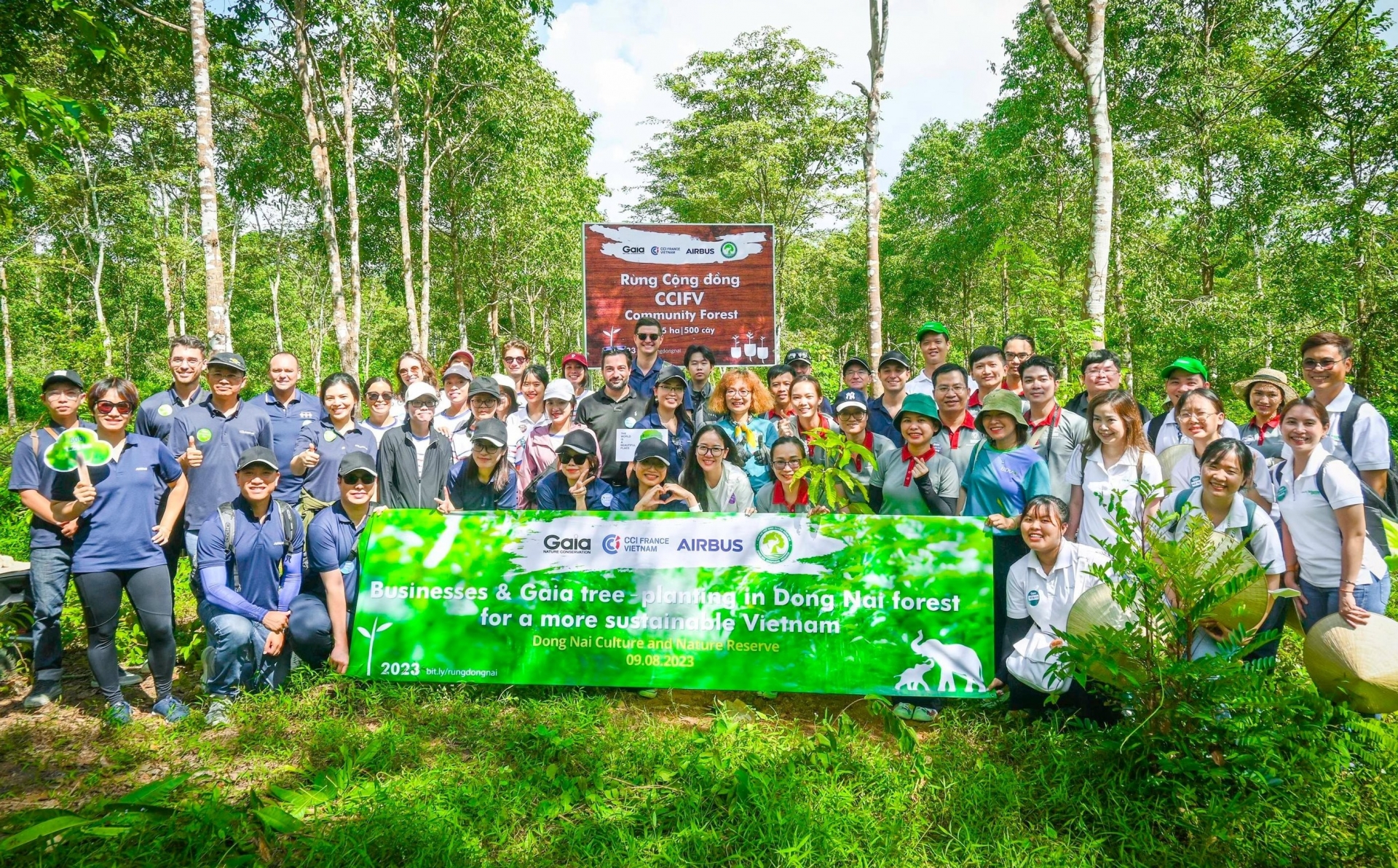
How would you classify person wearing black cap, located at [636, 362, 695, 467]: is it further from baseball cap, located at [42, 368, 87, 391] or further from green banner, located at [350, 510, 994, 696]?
baseball cap, located at [42, 368, 87, 391]

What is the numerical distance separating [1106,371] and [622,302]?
18.2ft

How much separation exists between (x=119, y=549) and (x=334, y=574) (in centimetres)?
119

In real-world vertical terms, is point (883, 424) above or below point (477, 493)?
above

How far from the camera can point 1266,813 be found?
10.4 ft

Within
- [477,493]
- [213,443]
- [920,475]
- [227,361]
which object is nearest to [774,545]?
[920,475]

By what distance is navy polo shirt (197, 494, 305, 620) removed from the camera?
420 centimetres

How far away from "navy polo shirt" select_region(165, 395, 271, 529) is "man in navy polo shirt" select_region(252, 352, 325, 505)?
0.11m

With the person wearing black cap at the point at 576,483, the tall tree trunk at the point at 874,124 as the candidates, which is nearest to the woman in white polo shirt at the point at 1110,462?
the person wearing black cap at the point at 576,483

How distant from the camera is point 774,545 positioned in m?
4.28

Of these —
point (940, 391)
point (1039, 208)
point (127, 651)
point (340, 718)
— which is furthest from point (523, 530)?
point (1039, 208)

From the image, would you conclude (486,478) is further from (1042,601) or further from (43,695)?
(1042,601)

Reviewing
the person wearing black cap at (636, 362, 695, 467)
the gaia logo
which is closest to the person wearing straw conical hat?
the gaia logo

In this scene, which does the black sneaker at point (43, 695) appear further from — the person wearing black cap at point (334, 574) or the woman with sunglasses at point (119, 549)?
the person wearing black cap at point (334, 574)

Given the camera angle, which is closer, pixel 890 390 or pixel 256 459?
pixel 256 459
